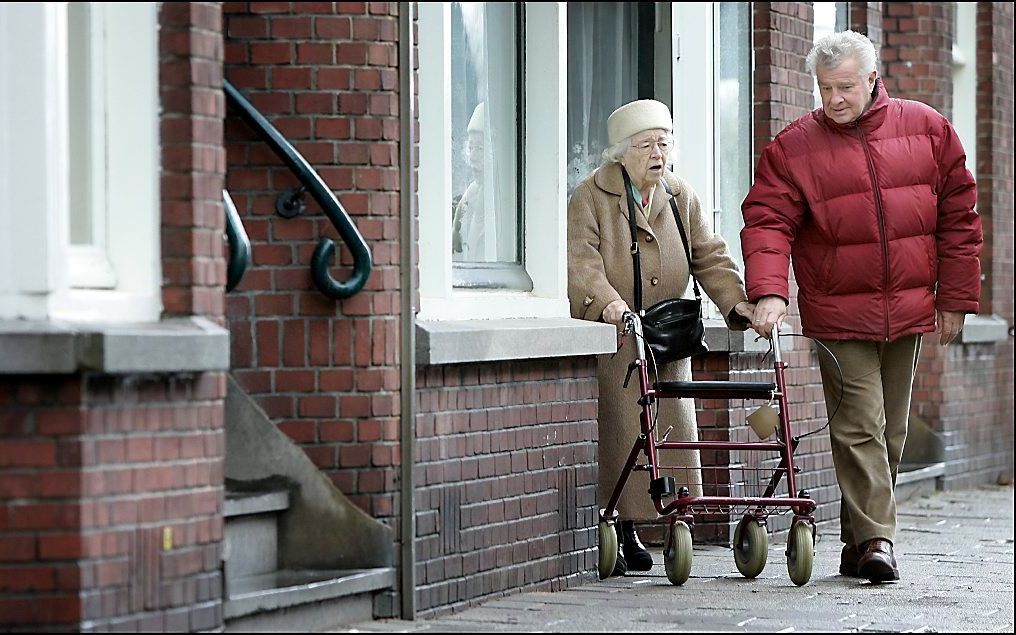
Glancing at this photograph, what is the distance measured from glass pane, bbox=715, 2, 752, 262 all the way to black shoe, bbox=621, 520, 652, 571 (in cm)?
221

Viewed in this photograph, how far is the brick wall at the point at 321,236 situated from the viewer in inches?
269

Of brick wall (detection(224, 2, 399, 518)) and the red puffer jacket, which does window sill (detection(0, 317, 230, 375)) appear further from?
the red puffer jacket

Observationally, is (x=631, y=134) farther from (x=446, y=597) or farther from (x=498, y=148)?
(x=446, y=597)

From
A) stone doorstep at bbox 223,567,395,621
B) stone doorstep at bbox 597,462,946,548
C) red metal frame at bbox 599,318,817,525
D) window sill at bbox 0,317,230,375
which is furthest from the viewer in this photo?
stone doorstep at bbox 597,462,946,548

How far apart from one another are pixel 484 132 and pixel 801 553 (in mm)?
2179

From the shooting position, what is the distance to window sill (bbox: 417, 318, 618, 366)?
275 inches

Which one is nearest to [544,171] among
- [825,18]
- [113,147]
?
[113,147]

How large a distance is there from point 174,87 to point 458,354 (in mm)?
1699

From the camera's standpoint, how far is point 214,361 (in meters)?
5.81

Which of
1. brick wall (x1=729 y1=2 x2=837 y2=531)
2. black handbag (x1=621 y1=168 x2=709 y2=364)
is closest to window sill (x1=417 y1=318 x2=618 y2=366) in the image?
black handbag (x1=621 y1=168 x2=709 y2=364)

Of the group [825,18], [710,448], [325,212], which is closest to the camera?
[325,212]

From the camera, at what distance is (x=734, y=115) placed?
10.2 metres

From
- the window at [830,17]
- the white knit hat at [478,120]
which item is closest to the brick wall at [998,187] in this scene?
the window at [830,17]

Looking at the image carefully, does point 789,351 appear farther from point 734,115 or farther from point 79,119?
point 79,119
